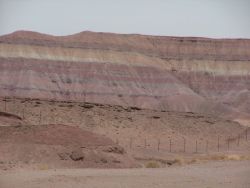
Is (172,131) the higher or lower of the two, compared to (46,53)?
lower

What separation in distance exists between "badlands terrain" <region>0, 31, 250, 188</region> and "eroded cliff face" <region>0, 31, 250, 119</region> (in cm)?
20

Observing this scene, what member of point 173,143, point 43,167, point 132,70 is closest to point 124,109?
point 173,143

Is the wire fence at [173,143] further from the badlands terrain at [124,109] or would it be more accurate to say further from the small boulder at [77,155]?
the small boulder at [77,155]

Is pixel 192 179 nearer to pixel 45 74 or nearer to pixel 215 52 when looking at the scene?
pixel 45 74

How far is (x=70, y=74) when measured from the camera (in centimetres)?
11988

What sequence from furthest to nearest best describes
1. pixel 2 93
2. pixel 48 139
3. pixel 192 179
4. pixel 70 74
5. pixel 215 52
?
pixel 215 52, pixel 70 74, pixel 2 93, pixel 48 139, pixel 192 179

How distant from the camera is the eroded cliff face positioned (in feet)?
380

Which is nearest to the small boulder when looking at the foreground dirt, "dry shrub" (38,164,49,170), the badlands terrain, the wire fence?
the badlands terrain

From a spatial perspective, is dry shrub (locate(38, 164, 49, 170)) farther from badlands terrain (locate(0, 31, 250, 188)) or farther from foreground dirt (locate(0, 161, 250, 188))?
foreground dirt (locate(0, 161, 250, 188))

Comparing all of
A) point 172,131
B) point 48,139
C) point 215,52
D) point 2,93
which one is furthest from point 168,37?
point 48,139

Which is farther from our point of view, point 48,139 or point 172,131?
point 172,131

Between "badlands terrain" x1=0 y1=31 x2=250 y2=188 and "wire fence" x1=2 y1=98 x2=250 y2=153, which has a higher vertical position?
"badlands terrain" x1=0 y1=31 x2=250 y2=188

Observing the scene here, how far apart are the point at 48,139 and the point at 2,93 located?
7833 centimetres

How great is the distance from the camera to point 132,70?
126312mm
